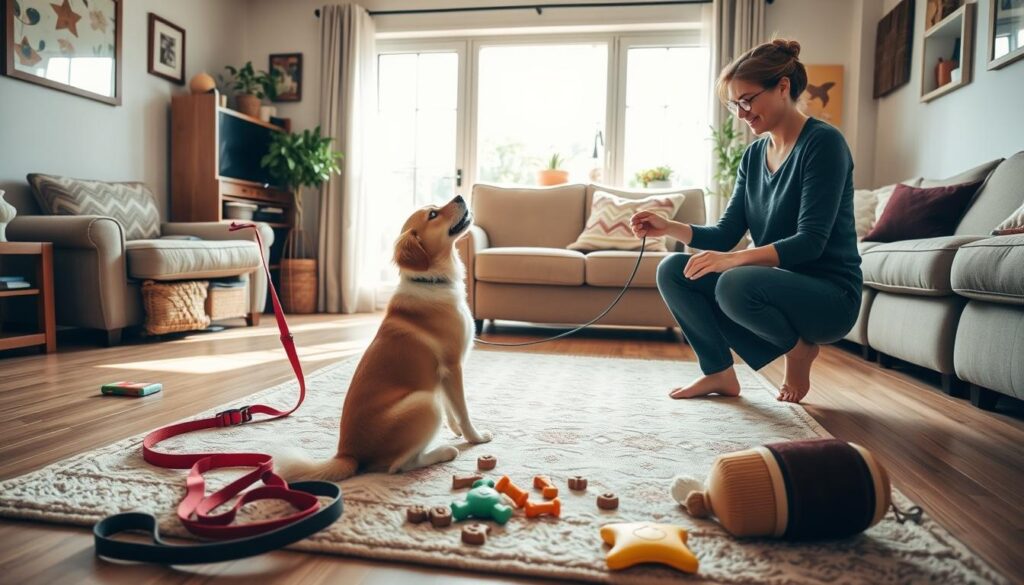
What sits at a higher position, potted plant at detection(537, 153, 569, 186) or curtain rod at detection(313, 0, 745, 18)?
curtain rod at detection(313, 0, 745, 18)

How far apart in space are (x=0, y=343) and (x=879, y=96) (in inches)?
214

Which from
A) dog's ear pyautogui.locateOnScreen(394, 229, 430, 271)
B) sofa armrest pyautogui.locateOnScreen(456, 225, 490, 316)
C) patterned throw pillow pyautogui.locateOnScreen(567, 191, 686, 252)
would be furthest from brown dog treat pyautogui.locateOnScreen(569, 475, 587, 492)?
patterned throw pillow pyautogui.locateOnScreen(567, 191, 686, 252)

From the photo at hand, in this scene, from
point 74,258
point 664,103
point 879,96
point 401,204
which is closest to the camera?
point 74,258

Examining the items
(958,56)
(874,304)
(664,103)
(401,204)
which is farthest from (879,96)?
(401,204)

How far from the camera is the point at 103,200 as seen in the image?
12.0 feet

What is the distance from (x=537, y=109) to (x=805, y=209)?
396 cm

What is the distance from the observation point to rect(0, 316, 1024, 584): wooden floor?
959 mm

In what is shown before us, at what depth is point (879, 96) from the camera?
4.62 m

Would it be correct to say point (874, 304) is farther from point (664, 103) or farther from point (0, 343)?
point (0, 343)

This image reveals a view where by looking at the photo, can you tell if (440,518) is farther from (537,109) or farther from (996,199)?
(537,109)

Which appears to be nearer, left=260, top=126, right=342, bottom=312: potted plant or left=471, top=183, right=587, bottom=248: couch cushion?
left=471, top=183, right=587, bottom=248: couch cushion

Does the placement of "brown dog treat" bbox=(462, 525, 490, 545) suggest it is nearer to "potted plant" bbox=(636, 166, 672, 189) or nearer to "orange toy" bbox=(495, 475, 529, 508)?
"orange toy" bbox=(495, 475, 529, 508)

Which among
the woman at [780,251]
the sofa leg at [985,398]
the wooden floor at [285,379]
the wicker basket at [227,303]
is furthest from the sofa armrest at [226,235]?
the sofa leg at [985,398]

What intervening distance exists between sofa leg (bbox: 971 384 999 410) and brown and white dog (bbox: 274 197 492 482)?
1611 millimetres
